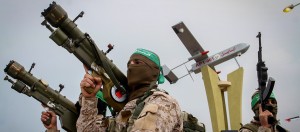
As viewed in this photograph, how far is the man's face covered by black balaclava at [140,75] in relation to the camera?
156 inches

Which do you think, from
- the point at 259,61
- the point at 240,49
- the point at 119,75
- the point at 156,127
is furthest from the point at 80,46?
the point at 240,49

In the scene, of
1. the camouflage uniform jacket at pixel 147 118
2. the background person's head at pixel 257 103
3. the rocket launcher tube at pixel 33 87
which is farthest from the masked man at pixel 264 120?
the rocket launcher tube at pixel 33 87

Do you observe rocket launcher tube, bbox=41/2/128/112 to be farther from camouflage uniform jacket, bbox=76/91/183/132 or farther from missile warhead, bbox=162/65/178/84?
missile warhead, bbox=162/65/178/84

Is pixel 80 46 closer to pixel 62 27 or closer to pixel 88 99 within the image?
pixel 62 27

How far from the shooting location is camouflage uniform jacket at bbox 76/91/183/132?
2.91 metres

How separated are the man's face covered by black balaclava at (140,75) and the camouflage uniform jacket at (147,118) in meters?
0.25

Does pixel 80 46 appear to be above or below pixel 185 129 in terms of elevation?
above

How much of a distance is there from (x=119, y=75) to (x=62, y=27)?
838 mm

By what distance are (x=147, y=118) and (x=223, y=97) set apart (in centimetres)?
1581

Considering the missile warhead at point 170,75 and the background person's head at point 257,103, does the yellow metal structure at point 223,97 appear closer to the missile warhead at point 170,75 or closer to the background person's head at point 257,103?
the missile warhead at point 170,75

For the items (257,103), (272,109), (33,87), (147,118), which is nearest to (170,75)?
(33,87)

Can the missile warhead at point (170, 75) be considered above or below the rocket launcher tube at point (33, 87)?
above

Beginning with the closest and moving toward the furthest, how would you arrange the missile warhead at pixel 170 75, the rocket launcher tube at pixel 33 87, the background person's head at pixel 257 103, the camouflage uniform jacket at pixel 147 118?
1. the camouflage uniform jacket at pixel 147 118
2. the background person's head at pixel 257 103
3. the rocket launcher tube at pixel 33 87
4. the missile warhead at pixel 170 75

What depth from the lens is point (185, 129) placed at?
3.86 metres
